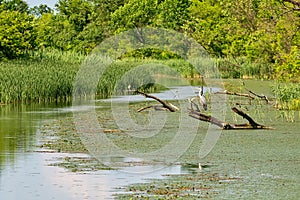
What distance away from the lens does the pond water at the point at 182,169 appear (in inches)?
337

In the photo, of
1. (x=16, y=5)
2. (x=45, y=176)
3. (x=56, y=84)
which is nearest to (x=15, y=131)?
(x=45, y=176)

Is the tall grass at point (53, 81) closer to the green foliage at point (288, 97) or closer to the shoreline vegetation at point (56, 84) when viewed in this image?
the shoreline vegetation at point (56, 84)

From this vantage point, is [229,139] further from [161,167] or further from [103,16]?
[103,16]

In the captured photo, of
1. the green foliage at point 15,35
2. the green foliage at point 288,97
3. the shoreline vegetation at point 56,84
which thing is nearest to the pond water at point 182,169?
the green foliage at point 288,97

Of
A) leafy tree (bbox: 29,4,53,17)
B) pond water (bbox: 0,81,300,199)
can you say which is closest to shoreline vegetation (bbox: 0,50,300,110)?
pond water (bbox: 0,81,300,199)

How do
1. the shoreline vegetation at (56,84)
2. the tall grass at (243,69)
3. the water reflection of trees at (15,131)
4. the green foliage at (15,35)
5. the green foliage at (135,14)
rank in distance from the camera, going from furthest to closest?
the green foliage at (135,14)
the tall grass at (243,69)
the green foliage at (15,35)
the shoreline vegetation at (56,84)
the water reflection of trees at (15,131)

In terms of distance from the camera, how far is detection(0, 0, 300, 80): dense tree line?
25500 millimetres

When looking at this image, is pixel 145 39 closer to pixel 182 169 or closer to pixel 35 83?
pixel 35 83

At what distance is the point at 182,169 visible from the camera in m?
9.95

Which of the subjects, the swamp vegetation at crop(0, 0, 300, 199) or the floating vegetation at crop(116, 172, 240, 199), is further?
the swamp vegetation at crop(0, 0, 300, 199)

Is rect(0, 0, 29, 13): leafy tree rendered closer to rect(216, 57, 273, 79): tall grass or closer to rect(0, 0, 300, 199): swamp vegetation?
rect(0, 0, 300, 199): swamp vegetation

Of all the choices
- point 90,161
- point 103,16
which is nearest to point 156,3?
point 103,16

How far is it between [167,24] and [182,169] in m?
32.5

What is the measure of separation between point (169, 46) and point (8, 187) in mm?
23117
